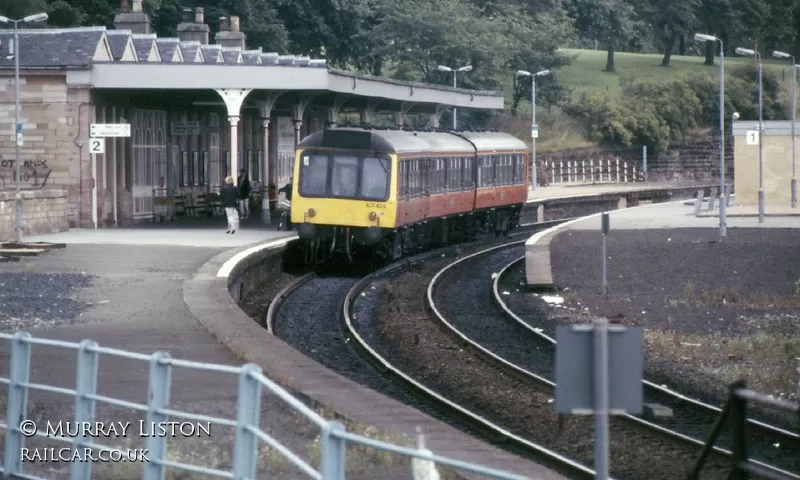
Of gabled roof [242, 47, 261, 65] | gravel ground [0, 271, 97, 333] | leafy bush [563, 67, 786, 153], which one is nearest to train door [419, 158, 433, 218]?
gravel ground [0, 271, 97, 333]

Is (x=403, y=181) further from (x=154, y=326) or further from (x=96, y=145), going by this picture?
(x=154, y=326)

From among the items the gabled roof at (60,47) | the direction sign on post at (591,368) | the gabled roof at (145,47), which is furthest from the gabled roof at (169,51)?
the direction sign on post at (591,368)

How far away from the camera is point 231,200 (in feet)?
113

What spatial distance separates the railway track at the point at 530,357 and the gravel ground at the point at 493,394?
132 millimetres

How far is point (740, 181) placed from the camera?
170 feet

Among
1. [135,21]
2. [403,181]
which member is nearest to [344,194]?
[403,181]

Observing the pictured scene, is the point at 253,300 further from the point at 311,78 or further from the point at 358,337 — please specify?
the point at 311,78

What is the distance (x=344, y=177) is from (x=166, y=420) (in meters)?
22.5

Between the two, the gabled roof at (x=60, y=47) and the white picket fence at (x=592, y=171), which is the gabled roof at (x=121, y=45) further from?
the white picket fence at (x=592, y=171)

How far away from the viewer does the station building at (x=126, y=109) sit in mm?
36219

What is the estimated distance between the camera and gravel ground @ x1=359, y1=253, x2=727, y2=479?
12.8 m

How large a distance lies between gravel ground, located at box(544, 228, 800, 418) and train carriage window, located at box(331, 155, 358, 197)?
14.0 feet

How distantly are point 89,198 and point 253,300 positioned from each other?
12079 millimetres

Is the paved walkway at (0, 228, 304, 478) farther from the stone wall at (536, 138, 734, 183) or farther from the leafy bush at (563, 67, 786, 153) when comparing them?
the leafy bush at (563, 67, 786, 153)
